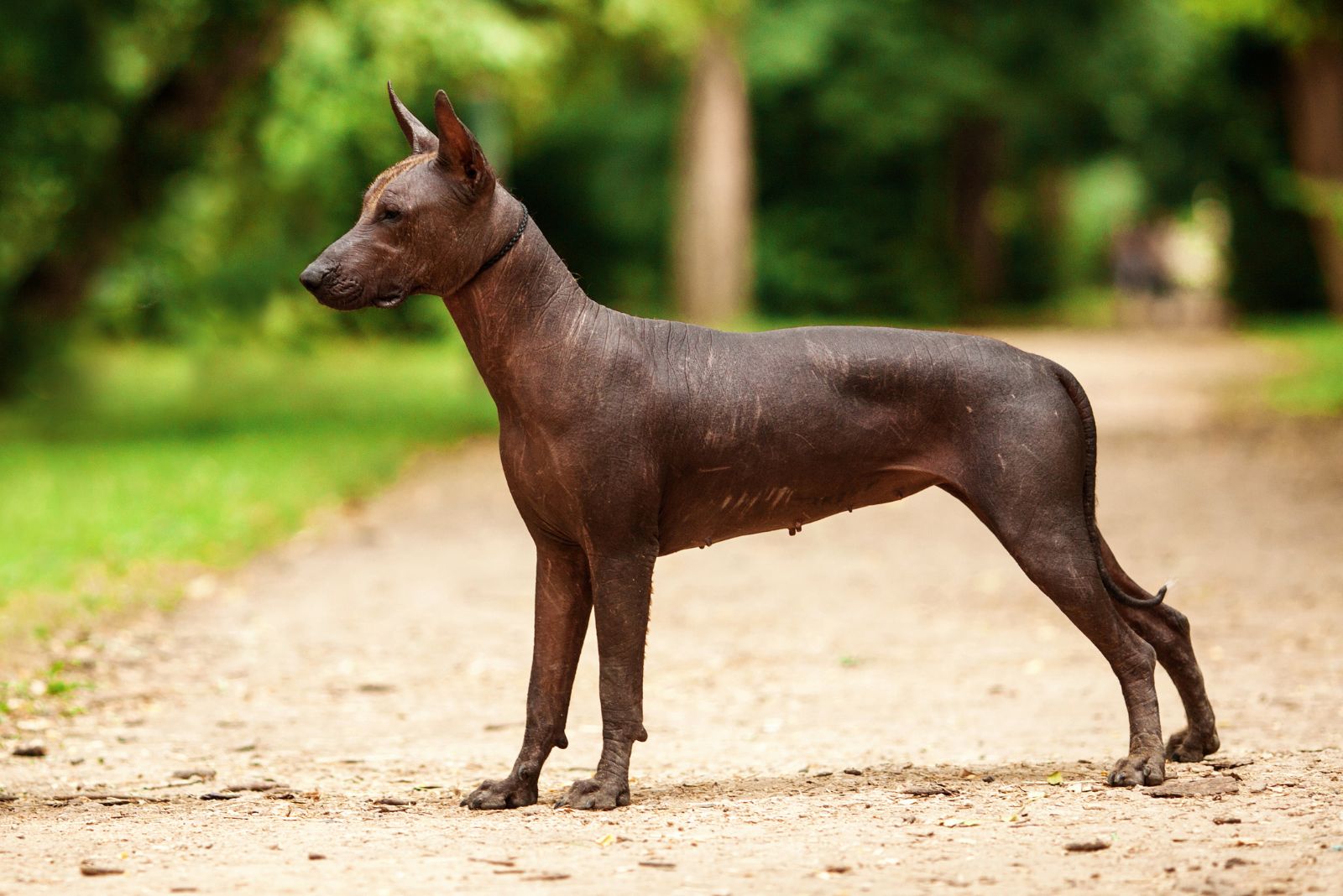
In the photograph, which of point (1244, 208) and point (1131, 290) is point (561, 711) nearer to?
point (1244, 208)

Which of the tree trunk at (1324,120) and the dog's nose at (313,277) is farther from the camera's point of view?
the tree trunk at (1324,120)

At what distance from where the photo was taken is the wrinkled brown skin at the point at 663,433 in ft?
18.8

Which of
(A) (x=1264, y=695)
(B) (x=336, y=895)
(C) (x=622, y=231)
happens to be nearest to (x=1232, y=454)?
(A) (x=1264, y=695)

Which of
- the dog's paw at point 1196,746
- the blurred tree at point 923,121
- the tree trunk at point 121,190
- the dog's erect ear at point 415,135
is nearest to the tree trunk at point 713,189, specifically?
the blurred tree at point 923,121

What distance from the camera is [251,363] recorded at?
92.3ft

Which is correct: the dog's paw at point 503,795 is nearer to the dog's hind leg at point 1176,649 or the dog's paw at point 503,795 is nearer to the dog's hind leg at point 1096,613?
the dog's hind leg at point 1096,613

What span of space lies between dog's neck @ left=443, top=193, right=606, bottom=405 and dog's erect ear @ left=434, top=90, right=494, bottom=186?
164 millimetres

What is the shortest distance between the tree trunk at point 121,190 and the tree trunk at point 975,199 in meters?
23.5

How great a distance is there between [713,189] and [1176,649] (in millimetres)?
27945

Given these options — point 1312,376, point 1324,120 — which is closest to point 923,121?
point 1324,120

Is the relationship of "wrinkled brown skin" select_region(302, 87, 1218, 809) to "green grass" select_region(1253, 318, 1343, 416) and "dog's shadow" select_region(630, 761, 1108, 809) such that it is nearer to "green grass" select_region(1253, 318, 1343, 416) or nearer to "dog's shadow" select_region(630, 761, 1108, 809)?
"dog's shadow" select_region(630, 761, 1108, 809)

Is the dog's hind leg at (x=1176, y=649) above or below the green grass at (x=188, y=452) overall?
below

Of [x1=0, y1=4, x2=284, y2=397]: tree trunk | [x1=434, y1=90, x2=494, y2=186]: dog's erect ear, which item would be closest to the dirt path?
[x1=434, y1=90, x2=494, y2=186]: dog's erect ear

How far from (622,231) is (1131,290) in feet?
50.0
